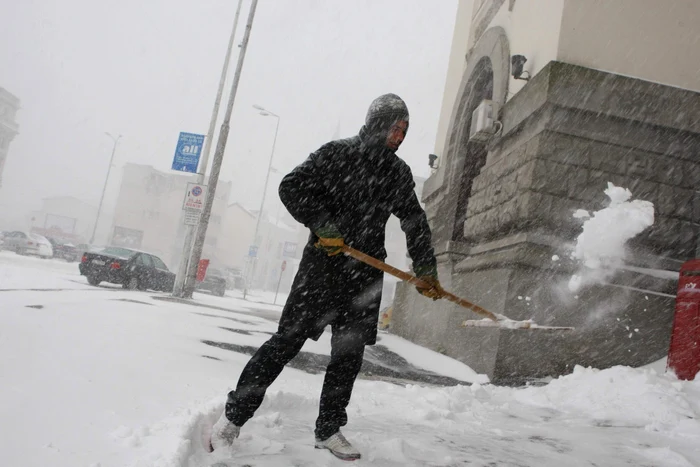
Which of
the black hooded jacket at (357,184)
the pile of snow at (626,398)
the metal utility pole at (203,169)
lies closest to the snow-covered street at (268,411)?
the pile of snow at (626,398)

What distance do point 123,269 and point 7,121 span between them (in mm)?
49631

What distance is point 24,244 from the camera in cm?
2514

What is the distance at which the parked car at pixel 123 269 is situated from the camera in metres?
14.2

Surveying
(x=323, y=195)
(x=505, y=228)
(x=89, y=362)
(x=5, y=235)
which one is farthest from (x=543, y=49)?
(x=5, y=235)

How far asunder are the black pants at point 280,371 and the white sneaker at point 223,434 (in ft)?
0.10

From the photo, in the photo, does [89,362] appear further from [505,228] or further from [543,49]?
[543,49]

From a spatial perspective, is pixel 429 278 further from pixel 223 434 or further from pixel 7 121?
pixel 7 121

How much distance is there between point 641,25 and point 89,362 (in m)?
6.38

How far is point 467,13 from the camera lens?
39.2ft

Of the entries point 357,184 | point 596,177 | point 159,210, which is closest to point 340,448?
point 357,184

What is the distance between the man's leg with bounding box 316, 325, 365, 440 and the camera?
110 inches

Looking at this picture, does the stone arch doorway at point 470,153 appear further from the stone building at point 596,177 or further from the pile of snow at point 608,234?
the pile of snow at point 608,234

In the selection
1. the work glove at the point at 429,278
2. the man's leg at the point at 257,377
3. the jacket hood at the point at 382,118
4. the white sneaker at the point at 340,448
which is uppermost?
the jacket hood at the point at 382,118

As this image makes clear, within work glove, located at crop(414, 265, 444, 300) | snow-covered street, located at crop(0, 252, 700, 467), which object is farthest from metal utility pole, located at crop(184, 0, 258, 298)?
work glove, located at crop(414, 265, 444, 300)
